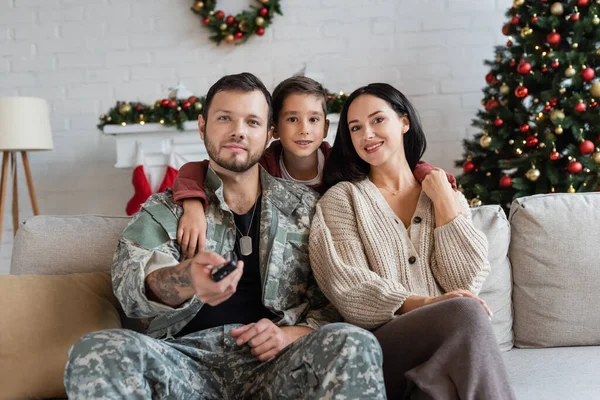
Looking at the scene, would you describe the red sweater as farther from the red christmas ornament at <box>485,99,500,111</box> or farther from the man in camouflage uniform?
the red christmas ornament at <box>485,99,500,111</box>

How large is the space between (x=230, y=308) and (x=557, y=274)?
1010 mm

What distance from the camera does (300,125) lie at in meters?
2.17

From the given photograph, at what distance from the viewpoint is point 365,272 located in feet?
5.70

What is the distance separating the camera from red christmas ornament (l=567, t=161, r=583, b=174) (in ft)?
10.1

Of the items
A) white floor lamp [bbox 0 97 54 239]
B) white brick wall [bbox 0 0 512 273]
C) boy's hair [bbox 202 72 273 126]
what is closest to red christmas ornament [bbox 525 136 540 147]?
white brick wall [bbox 0 0 512 273]

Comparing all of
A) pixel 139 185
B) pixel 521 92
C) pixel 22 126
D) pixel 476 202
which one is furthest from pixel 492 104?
pixel 22 126

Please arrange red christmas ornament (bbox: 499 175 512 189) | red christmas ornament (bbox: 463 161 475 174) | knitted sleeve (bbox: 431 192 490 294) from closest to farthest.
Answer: knitted sleeve (bbox: 431 192 490 294)
red christmas ornament (bbox: 499 175 512 189)
red christmas ornament (bbox: 463 161 475 174)

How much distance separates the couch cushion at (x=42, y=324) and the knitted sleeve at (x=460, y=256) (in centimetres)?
93

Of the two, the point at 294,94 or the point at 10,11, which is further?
the point at 10,11

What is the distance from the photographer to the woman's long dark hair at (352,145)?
2027 mm

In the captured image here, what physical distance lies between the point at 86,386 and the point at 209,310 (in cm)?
48

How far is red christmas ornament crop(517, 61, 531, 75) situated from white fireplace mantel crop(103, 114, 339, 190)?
3.63ft

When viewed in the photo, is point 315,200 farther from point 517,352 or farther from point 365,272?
point 517,352

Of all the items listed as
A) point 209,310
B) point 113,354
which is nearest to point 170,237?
point 209,310
